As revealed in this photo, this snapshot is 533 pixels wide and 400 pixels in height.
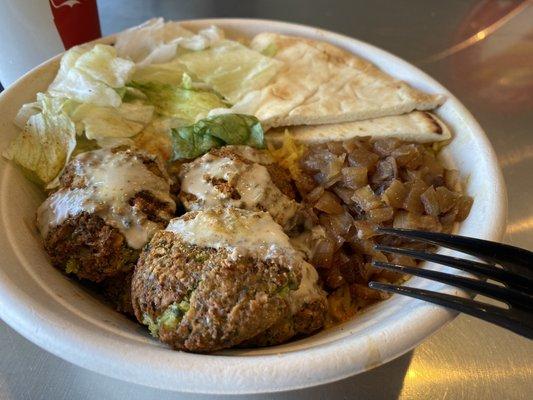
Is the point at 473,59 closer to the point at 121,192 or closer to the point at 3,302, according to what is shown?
the point at 121,192

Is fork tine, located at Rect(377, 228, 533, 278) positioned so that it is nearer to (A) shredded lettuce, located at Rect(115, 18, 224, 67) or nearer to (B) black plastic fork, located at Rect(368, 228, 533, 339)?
(B) black plastic fork, located at Rect(368, 228, 533, 339)

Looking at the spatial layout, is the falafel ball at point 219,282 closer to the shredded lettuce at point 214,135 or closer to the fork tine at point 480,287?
the fork tine at point 480,287

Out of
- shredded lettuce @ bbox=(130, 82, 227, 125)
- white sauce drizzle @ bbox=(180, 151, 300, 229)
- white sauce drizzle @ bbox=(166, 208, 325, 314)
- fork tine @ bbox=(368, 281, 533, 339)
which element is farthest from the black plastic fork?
shredded lettuce @ bbox=(130, 82, 227, 125)

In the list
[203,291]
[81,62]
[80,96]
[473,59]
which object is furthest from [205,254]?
[473,59]

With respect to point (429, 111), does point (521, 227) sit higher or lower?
lower

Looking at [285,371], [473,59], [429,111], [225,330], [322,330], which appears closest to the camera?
[285,371]

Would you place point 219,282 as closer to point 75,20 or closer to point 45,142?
point 45,142

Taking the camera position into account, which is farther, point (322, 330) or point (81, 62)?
point (81, 62)

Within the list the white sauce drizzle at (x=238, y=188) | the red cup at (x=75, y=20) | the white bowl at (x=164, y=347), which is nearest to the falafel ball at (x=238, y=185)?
the white sauce drizzle at (x=238, y=188)
